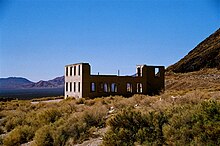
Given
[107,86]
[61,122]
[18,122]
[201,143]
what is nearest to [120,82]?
[107,86]

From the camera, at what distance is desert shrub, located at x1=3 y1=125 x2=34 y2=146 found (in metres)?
13.8

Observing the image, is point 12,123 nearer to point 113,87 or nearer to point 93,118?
point 93,118

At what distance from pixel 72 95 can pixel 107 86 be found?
4.60 metres

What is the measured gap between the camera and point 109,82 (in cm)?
3925

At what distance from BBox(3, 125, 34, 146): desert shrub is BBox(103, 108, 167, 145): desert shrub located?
5169 mm

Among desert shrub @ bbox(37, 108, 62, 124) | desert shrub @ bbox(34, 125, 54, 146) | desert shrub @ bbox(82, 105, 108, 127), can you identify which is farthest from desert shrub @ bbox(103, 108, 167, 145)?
desert shrub @ bbox(37, 108, 62, 124)

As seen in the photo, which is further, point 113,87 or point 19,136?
point 113,87

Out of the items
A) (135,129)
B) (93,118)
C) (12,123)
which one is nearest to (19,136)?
(93,118)

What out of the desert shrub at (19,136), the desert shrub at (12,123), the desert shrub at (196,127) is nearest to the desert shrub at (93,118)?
the desert shrub at (19,136)

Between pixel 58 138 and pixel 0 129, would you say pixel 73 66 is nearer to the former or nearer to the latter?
pixel 0 129

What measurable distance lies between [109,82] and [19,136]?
83.1 feet

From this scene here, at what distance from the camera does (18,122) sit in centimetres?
1847

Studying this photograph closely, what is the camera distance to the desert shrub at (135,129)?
9.47 metres

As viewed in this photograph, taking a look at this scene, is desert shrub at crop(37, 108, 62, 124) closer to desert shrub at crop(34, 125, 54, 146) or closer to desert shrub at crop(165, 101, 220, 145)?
desert shrub at crop(34, 125, 54, 146)
